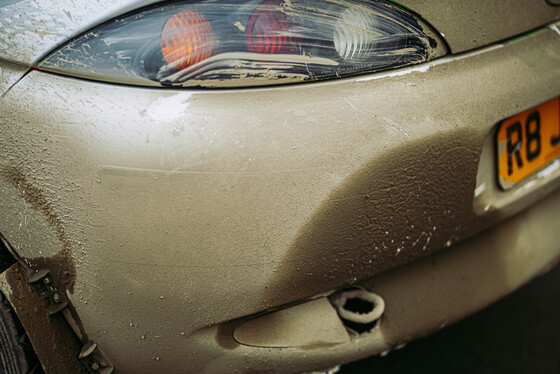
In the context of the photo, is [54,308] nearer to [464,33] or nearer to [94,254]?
[94,254]

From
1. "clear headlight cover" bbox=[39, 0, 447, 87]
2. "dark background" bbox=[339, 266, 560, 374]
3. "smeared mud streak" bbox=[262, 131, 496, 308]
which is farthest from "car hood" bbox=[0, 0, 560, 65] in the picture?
"dark background" bbox=[339, 266, 560, 374]

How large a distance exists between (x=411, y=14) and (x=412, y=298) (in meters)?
0.78

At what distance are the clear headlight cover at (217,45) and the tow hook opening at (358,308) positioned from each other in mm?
601

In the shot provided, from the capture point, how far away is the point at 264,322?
1.33m

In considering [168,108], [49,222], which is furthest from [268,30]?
[49,222]

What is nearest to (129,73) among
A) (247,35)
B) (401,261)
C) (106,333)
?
(247,35)

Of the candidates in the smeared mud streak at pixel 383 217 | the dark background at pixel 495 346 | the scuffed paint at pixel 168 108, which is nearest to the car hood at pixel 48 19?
the scuffed paint at pixel 168 108

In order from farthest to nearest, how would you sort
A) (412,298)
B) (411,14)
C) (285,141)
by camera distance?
1. (412,298)
2. (411,14)
3. (285,141)

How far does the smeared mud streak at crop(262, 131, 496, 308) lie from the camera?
47.3 inches

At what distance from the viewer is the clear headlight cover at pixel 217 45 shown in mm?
1145

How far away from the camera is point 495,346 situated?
2.01 meters

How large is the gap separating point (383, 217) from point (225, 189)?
407 mm

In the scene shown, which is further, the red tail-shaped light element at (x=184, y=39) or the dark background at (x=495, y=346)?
the dark background at (x=495, y=346)

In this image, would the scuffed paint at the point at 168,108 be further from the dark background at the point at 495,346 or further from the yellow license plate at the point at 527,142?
the dark background at the point at 495,346
